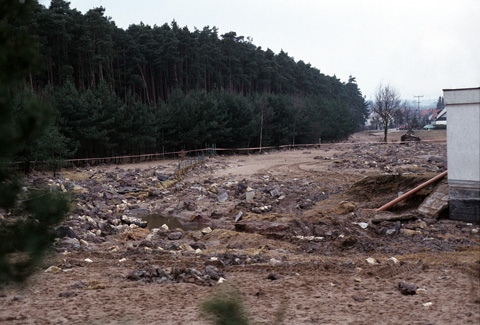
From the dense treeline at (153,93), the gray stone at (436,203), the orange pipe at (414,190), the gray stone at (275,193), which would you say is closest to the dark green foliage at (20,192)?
the gray stone at (436,203)

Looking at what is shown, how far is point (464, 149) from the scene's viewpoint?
855 centimetres

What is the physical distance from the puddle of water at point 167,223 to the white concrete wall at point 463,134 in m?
7.78

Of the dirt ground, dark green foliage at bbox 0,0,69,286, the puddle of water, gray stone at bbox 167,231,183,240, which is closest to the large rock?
the dirt ground

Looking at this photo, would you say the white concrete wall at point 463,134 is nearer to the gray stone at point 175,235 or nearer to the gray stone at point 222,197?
the gray stone at point 175,235

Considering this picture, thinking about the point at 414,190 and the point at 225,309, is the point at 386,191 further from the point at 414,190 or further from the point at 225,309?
the point at 225,309

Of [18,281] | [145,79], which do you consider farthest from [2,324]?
[145,79]

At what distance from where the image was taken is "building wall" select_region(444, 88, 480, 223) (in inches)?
333

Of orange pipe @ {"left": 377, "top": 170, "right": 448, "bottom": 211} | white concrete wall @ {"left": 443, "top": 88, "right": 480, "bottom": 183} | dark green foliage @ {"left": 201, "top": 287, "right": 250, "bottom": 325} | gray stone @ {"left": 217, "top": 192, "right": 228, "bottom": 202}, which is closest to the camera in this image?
dark green foliage @ {"left": 201, "top": 287, "right": 250, "bottom": 325}

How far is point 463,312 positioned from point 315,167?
22.1m

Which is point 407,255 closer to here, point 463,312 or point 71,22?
point 463,312

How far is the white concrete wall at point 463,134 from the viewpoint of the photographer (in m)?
8.46

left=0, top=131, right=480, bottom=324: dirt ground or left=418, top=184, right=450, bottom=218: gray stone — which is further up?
left=418, top=184, right=450, bottom=218: gray stone

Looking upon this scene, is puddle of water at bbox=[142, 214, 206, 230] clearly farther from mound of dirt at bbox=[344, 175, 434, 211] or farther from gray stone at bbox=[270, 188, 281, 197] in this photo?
mound of dirt at bbox=[344, 175, 434, 211]

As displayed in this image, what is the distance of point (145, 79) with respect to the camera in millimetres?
51031
